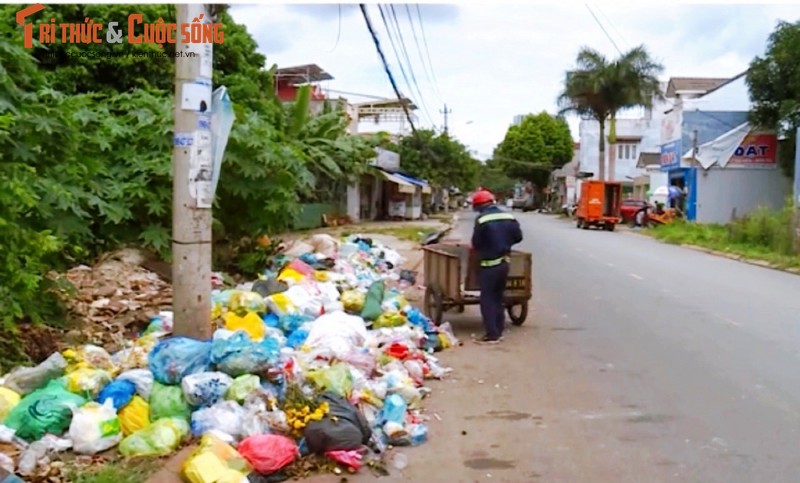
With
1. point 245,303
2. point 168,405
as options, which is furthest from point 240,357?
point 245,303

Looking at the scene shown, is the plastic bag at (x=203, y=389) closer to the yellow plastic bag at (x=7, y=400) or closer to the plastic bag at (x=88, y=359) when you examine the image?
the plastic bag at (x=88, y=359)

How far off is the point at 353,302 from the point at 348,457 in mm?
4863

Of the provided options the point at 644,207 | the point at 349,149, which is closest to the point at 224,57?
the point at 349,149

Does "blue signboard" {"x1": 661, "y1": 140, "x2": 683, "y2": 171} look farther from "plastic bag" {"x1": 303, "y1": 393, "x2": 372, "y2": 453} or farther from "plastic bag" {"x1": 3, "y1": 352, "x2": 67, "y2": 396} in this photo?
"plastic bag" {"x1": 3, "y1": 352, "x2": 67, "y2": 396}

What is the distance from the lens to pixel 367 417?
6.09m

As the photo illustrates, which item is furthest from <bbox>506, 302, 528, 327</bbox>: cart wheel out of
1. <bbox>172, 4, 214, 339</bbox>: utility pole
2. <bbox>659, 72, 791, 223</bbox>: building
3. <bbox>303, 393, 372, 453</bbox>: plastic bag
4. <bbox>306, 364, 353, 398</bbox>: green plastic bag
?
<bbox>659, 72, 791, 223</bbox>: building

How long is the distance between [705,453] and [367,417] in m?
2.30

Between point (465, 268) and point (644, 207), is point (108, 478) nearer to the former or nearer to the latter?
point (465, 268)

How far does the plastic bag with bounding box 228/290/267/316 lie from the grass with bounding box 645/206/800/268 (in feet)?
51.0

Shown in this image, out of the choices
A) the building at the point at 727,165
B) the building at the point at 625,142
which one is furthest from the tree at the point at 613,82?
the building at the point at 625,142

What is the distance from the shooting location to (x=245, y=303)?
28.5 ft

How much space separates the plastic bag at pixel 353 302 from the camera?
1012 cm

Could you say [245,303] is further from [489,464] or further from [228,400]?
[489,464]

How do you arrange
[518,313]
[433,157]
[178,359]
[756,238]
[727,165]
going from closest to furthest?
[178,359] < [518,313] < [756,238] < [727,165] < [433,157]
